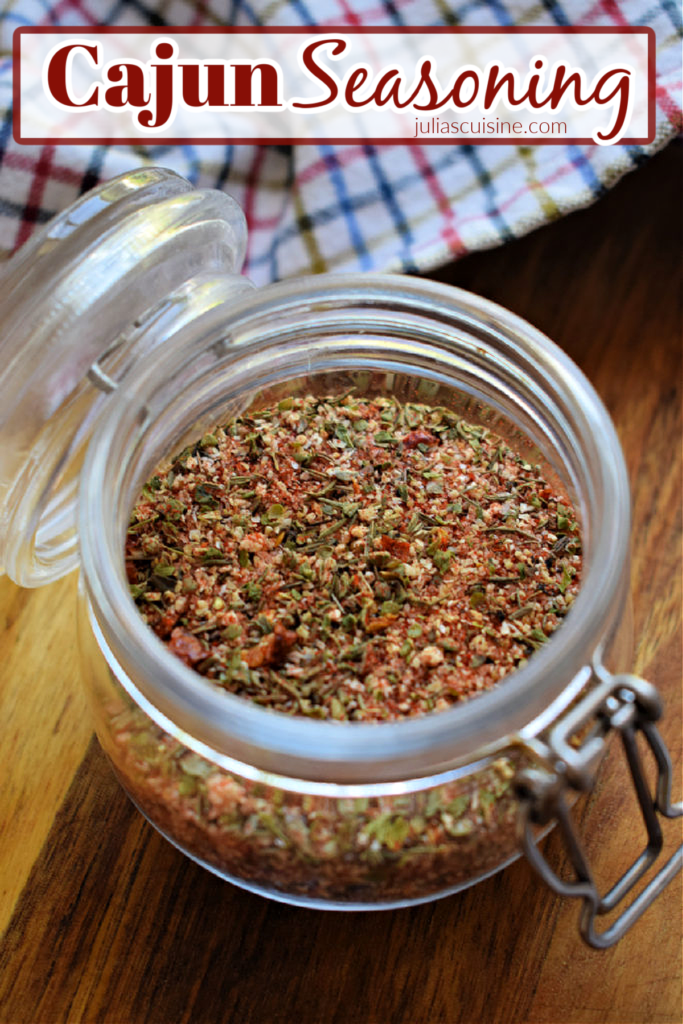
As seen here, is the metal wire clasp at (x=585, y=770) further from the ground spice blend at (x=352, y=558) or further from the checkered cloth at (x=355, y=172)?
the checkered cloth at (x=355, y=172)

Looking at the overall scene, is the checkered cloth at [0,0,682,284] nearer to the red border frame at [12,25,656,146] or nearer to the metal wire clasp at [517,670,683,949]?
the red border frame at [12,25,656,146]

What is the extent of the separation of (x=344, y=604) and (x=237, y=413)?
0.28 metres

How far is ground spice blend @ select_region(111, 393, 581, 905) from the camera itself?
69 cm

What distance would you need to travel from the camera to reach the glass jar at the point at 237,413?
2.07 ft

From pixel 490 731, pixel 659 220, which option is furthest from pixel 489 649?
pixel 659 220

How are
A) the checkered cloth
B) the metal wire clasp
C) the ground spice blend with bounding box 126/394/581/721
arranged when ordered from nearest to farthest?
the metal wire clasp
the ground spice blend with bounding box 126/394/581/721
the checkered cloth

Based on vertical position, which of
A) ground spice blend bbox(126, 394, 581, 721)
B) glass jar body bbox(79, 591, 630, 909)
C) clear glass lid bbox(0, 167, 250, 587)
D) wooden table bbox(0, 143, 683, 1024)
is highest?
clear glass lid bbox(0, 167, 250, 587)

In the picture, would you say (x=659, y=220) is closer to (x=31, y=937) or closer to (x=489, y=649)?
(x=489, y=649)

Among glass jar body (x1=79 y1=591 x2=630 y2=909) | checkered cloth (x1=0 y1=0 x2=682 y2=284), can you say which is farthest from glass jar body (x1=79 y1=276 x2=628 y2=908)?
checkered cloth (x1=0 y1=0 x2=682 y2=284)

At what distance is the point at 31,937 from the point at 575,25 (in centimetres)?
112

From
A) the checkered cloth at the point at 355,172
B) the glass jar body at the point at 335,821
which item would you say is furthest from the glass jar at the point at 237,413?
the checkered cloth at the point at 355,172

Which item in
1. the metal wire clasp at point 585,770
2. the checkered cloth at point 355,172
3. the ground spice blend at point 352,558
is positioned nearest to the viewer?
the metal wire clasp at point 585,770

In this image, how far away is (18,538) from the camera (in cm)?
86

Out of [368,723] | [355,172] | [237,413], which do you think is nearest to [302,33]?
[355,172]
